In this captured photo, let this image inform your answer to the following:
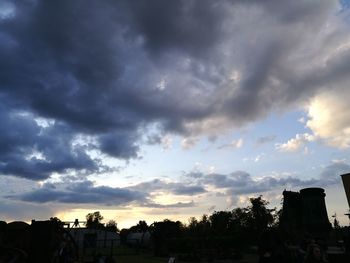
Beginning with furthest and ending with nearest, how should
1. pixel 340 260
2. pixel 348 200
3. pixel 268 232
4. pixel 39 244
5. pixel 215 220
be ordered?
pixel 215 220
pixel 348 200
pixel 340 260
pixel 39 244
pixel 268 232

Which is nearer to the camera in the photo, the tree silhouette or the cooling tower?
the cooling tower

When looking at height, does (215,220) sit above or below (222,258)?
above

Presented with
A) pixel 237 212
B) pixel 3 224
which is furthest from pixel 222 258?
pixel 237 212

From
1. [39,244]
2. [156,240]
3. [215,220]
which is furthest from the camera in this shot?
[215,220]

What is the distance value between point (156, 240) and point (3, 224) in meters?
27.3

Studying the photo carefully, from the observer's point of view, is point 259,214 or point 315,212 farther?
point 259,214

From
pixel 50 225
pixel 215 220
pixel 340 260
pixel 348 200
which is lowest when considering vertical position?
pixel 340 260

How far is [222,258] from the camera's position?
38.2 meters

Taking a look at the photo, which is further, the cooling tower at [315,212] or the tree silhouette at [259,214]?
the tree silhouette at [259,214]

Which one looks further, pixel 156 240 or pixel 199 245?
pixel 199 245

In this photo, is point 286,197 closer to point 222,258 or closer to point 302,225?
point 302,225

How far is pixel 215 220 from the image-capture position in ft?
292

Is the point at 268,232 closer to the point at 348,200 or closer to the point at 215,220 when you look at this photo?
the point at 348,200

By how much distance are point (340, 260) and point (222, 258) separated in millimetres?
21421
